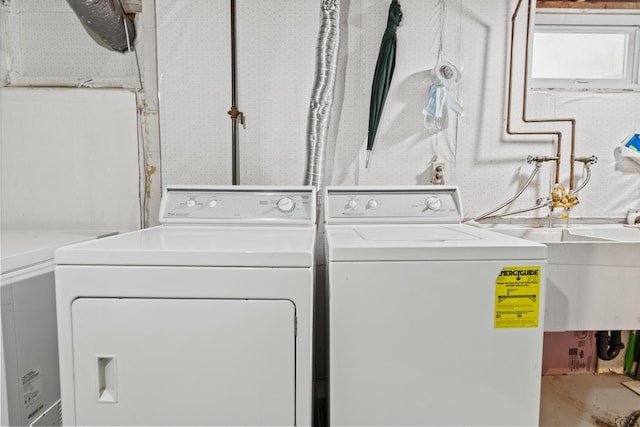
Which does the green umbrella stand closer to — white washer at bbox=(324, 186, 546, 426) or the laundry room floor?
white washer at bbox=(324, 186, 546, 426)

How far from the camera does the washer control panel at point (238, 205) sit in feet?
5.22

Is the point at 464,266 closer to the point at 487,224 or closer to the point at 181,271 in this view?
the point at 181,271

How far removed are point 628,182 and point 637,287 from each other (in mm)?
846

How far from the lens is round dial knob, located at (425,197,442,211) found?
65.4 inches

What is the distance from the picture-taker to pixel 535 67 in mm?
2102

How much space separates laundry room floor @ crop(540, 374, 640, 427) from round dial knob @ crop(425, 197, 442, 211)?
1.06 meters

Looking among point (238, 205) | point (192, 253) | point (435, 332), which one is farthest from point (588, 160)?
point (192, 253)

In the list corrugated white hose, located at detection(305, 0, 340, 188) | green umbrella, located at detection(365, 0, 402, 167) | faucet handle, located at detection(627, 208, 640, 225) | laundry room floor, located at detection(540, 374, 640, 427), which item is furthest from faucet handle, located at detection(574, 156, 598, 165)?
corrugated white hose, located at detection(305, 0, 340, 188)

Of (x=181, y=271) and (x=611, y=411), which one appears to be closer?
(x=181, y=271)

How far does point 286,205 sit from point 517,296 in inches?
36.4

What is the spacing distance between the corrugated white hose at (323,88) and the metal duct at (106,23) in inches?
36.8

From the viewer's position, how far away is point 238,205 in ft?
5.33

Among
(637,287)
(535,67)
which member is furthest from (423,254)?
(535,67)

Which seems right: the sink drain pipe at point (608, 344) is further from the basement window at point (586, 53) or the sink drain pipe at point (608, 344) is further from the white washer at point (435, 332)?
the basement window at point (586, 53)
